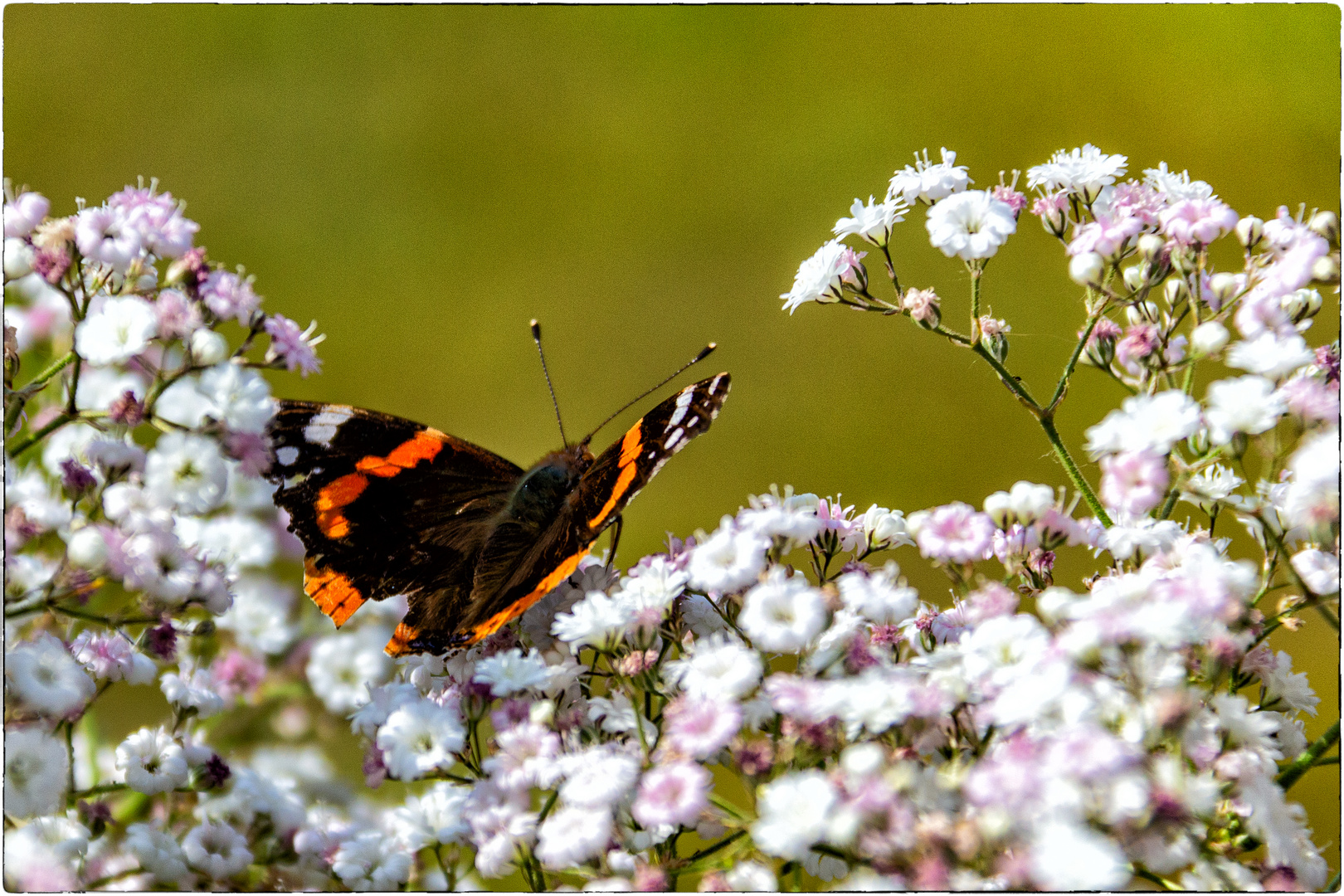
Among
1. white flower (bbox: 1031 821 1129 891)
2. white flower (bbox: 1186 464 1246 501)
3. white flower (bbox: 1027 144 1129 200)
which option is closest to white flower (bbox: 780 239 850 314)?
white flower (bbox: 1027 144 1129 200)

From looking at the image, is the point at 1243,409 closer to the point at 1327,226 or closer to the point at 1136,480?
the point at 1136,480

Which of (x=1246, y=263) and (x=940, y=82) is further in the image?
(x=940, y=82)

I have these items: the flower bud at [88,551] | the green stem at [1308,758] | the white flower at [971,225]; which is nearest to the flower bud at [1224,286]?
the white flower at [971,225]

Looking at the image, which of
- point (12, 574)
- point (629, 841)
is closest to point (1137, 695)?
point (629, 841)

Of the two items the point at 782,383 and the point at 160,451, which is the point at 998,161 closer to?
the point at 782,383

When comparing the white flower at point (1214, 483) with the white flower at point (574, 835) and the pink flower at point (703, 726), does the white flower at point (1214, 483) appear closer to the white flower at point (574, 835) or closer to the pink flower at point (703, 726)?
the pink flower at point (703, 726)

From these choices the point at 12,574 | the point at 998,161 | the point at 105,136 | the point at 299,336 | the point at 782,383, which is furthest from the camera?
the point at 782,383

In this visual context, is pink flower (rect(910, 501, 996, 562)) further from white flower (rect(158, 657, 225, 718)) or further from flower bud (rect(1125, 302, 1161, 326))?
white flower (rect(158, 657, 225, 718))
